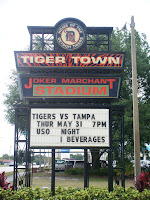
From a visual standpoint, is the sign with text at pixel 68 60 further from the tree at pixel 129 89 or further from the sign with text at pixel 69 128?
the tree at pixel 129 89

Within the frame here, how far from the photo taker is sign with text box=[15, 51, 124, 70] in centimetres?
A: 1457

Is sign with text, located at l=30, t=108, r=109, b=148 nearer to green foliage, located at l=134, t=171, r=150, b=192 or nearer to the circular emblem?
green foliage, located at l=134, t=171, r=150, b=192

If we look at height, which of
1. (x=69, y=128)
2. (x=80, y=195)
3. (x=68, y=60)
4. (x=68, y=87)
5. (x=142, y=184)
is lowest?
(x=80, y=195)

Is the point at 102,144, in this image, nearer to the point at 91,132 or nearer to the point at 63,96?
the point at 91,132

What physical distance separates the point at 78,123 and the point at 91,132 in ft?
2.50

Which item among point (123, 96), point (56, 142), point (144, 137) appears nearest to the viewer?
point (56, 142)

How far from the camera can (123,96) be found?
33344mm

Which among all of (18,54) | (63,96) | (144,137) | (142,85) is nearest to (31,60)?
(18,54)

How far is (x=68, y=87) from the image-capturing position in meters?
14.4

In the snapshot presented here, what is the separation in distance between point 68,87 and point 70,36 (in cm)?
276

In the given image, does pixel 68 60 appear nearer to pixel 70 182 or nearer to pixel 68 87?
pixel 68 87

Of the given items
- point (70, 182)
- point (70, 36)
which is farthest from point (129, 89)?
point (70, 36)

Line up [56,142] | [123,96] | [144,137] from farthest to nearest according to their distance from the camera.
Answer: [123,96] < [144,137] < [56,142]

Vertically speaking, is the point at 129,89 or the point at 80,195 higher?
the point at 129,89
